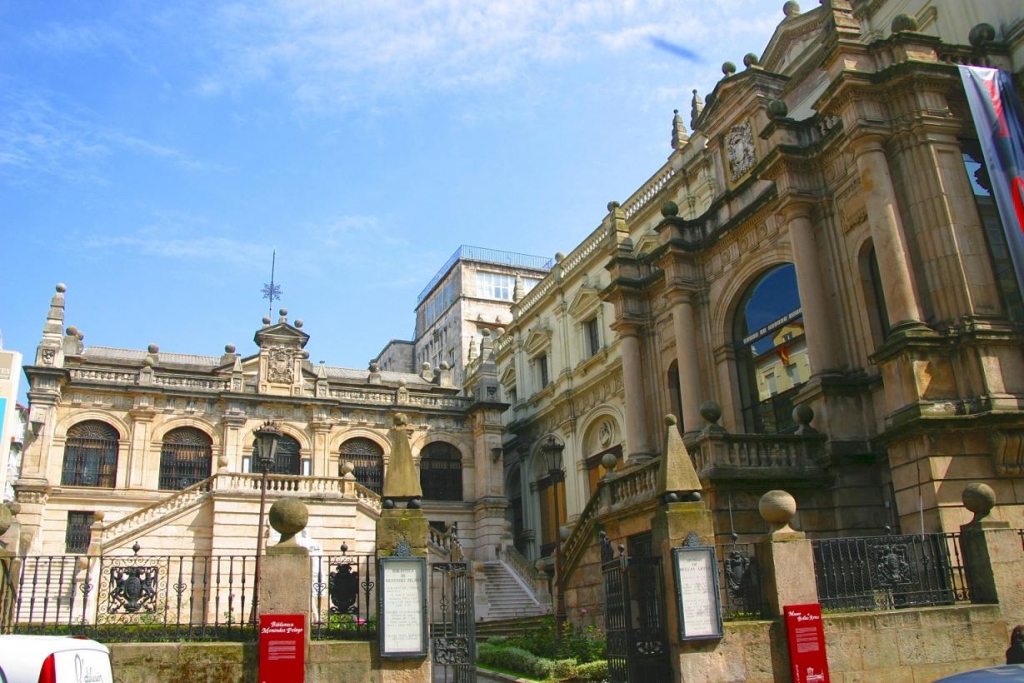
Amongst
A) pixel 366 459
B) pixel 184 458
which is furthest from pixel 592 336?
pixel 184 458

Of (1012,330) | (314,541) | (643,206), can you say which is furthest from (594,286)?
(1012,330)

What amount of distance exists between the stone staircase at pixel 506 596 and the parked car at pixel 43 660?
21113 mm

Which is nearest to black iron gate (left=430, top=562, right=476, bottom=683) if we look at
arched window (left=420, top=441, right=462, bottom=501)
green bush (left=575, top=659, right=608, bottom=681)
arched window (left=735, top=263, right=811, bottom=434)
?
green bush (left=575, top=659, right=608, bottom=681)

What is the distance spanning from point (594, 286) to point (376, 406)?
10.8 metres

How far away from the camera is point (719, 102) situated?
80.4 feet

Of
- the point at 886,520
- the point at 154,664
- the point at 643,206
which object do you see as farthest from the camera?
the point at 643,206

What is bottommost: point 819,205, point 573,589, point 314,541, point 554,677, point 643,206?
point 554,677

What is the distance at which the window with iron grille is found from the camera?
30500 millimetres

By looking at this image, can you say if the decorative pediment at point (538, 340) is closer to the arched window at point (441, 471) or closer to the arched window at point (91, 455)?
the arched window at point (441, 471)

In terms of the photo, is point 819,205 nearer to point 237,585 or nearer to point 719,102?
point 719,102

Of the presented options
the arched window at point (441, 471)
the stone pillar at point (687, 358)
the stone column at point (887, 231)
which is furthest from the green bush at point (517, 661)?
the arched window at point (441, 471)

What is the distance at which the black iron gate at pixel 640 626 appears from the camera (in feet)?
35.6

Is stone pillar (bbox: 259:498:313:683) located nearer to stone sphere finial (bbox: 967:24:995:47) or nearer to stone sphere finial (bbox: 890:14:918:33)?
stone sphere finial (bbox: 890:14:918:33)

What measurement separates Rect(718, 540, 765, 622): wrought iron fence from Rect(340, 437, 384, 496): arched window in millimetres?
26740
